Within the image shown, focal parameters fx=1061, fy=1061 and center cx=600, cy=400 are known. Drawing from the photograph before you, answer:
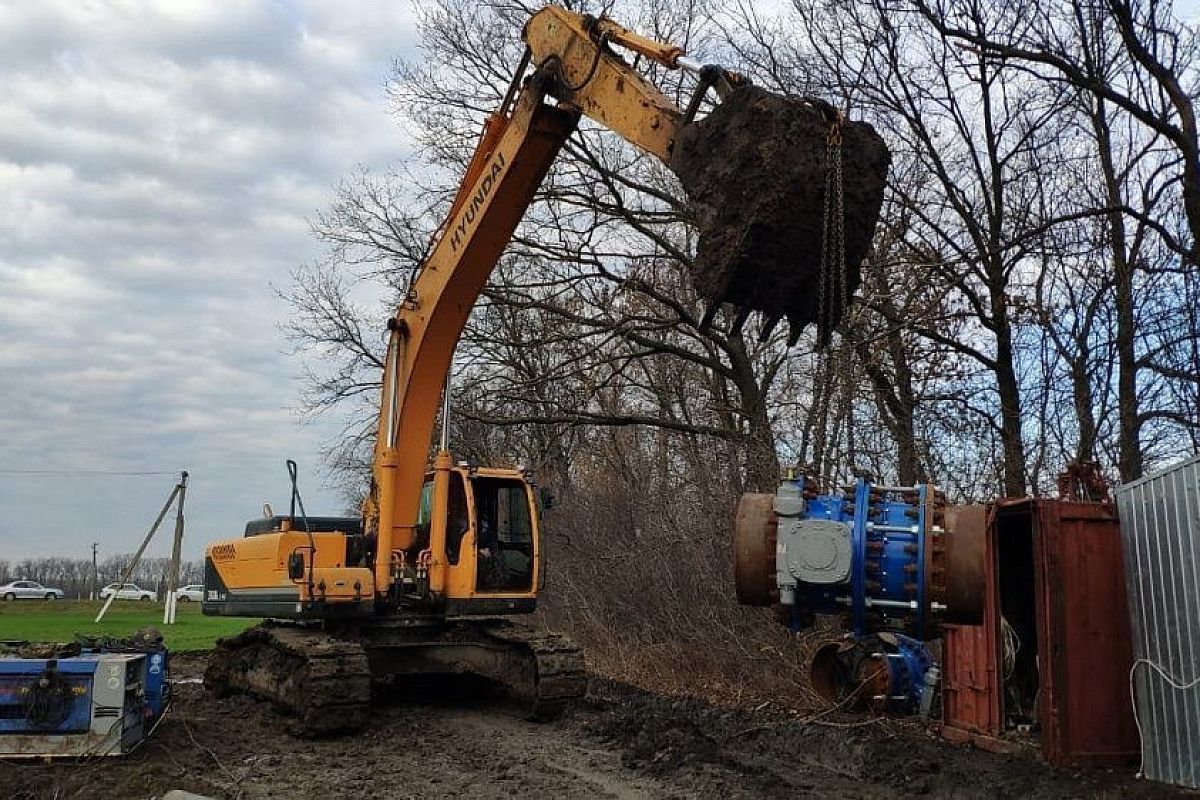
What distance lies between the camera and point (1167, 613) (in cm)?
738

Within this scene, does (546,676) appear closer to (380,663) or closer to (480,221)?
(380,663)

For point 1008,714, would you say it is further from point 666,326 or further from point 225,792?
point 666,326

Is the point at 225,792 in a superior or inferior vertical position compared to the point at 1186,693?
inferior

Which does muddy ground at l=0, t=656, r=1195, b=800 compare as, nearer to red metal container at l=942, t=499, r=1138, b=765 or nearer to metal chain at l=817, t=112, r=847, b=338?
red metal container at l=942, t=499, r=1138, b=765

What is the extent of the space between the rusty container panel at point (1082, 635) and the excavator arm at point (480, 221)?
4.39 metres

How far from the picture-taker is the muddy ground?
7.27 meters

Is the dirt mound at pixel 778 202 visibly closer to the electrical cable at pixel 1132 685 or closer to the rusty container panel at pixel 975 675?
the rusty container panel at pixel 975 675

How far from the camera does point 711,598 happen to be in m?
13.0

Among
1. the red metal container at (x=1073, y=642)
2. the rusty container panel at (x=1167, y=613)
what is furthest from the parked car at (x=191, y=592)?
the rusty container panel at (x=1167, y=613)

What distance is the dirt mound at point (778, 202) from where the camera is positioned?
630 cm

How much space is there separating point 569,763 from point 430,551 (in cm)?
280

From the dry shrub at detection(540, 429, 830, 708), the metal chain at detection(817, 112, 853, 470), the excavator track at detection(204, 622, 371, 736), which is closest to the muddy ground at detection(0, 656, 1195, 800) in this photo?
the excavator track at detection(204, 622, 371, 736)

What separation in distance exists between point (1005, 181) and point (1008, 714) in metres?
7.81

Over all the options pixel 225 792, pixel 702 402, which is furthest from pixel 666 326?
pixel 225 792
